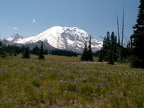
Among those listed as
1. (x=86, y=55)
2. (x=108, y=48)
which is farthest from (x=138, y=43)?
(x=108, y=48)

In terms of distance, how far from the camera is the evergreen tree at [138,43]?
109 ft

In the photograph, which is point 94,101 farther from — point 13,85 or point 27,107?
point 13,85

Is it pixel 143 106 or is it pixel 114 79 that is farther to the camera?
pixel 114 79

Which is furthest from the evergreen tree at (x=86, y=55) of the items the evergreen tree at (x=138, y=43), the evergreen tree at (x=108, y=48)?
the evergreen tree at (x=138, y=43)

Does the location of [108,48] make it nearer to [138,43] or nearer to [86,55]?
[86,55]

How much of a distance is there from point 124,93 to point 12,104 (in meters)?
4.84

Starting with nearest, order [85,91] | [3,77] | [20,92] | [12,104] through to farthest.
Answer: [12,104] < [20,92] < [85,91] < [3,77]

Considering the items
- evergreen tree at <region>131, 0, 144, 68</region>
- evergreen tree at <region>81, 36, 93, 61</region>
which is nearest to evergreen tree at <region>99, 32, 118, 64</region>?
evergreen tree at <region>81, 36, 93, 61</region>

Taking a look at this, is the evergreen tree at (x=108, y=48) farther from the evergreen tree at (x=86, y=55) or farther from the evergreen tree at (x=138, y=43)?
the evergreen tree at (x=138, y=43)

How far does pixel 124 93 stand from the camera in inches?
355

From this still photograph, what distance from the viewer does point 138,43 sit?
1371 inches

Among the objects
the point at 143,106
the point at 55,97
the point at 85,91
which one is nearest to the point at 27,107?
the point at 55,97

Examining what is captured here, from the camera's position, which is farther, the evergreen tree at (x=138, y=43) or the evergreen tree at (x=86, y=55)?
the evergreen tree at (x=86, y=55)

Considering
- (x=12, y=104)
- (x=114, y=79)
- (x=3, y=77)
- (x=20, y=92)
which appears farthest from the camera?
(x=114, y=79)
